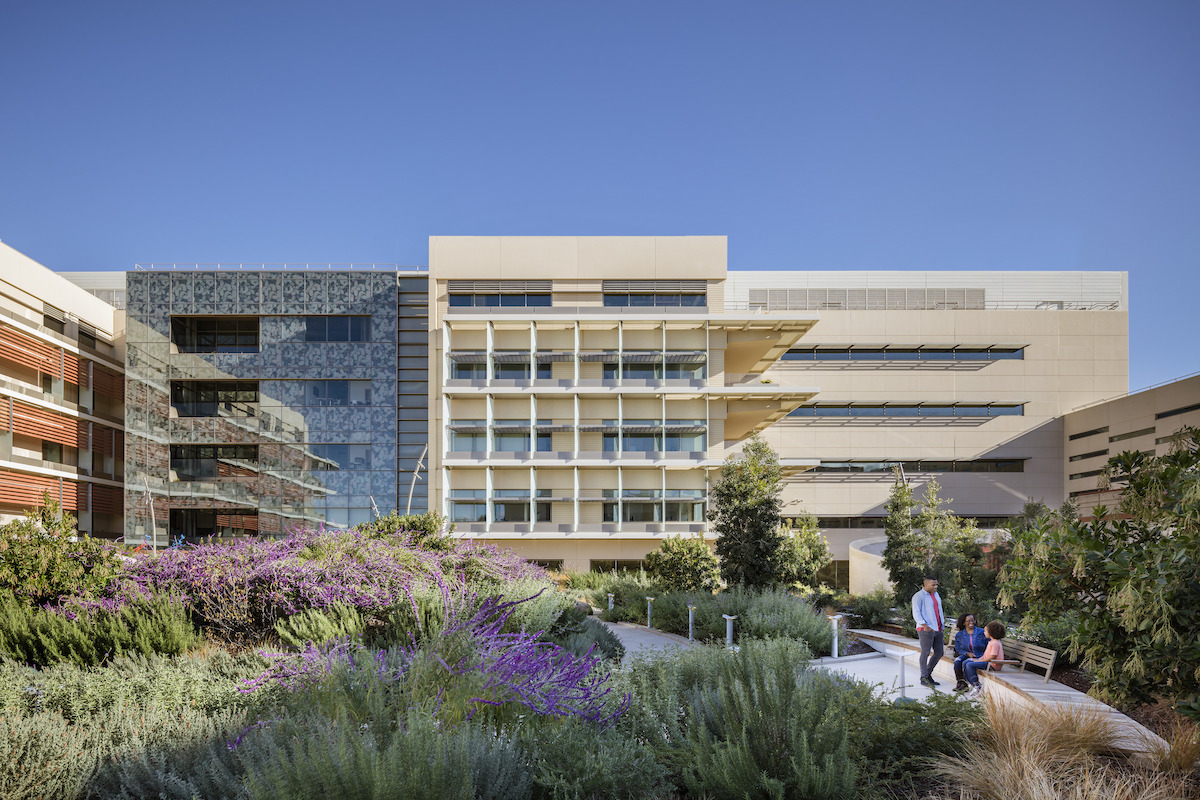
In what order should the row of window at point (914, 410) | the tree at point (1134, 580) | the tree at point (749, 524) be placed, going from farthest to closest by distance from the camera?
the row of window at point (914, 410), the tree at point (749, 524), the tree at point (1134, 580)

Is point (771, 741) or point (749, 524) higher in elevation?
point (771, 741)

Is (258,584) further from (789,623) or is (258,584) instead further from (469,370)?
(469,370)

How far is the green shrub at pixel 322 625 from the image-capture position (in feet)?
27.7

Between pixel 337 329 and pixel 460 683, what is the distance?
122ft

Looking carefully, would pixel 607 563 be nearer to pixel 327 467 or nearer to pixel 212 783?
pixel 327 467

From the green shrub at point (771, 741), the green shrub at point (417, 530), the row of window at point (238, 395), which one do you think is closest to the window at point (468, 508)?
the row of window at point (238, 395)

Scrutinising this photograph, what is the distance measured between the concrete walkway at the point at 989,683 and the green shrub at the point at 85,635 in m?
8.01

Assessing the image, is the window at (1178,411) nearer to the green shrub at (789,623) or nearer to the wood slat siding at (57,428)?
the green shrub at (789,623)

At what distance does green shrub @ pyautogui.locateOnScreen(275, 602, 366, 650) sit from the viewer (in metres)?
8.45

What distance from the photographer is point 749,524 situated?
67.2 feet

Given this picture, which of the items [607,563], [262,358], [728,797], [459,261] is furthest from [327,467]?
[728,797]

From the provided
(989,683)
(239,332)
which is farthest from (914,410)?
(239,332)

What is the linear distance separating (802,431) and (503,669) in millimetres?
41671

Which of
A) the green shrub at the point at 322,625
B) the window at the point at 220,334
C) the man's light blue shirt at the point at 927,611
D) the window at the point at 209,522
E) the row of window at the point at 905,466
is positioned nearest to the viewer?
the green shrub at the point at 322,625
